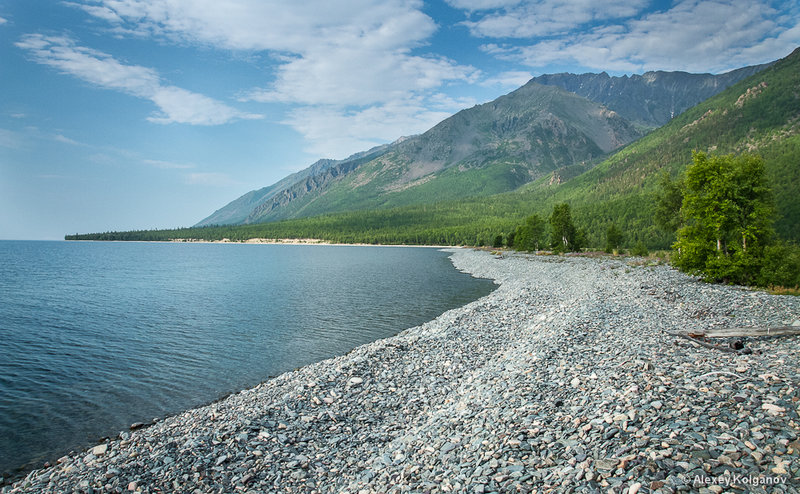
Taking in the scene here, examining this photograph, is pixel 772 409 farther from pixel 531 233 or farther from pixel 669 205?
pixel 531 233

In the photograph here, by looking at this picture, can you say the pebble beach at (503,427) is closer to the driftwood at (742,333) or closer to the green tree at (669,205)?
the driftwood at (742,333)

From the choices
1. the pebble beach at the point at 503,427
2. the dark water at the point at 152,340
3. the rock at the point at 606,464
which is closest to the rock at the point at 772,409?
the pebble beach at the point at 503,427

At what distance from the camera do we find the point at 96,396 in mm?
20094

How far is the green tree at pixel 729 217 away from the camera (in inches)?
1394

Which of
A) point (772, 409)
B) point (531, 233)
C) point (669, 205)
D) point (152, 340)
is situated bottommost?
point (152, 340)

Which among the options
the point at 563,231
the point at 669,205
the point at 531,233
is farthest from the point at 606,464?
the point at 531,233

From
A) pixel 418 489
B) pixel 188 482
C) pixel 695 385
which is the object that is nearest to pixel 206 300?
pixel 188 482

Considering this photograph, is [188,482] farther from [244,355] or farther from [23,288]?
[23,288]

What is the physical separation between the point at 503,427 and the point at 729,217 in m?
37.6

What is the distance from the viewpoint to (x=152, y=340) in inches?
1224

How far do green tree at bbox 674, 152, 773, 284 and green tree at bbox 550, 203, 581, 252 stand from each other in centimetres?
7151

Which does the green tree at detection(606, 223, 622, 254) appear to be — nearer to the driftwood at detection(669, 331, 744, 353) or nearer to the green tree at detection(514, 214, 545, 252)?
the green tree at detection(514, 214, 545, 252)

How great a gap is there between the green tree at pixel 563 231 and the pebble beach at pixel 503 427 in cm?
8983

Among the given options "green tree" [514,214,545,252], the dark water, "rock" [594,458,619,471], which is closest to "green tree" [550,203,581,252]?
"green tree" [514,214,545,252]
